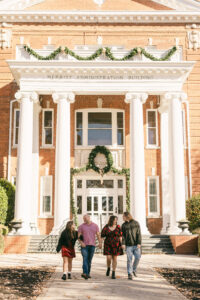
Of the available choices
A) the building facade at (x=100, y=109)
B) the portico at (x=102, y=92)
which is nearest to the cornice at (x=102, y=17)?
the building facade at (x=100, y=109)

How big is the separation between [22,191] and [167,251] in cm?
732

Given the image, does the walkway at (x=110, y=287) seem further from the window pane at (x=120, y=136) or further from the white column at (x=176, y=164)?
the window pane at (x=120, y=136)

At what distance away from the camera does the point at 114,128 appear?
21.8 metres

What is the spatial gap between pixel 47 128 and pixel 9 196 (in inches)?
191

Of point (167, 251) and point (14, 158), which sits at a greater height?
point (14, 158)

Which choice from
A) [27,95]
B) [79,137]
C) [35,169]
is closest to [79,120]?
[79,137]

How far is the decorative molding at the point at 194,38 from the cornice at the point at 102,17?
1.94 ft

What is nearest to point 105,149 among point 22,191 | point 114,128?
point 114,128

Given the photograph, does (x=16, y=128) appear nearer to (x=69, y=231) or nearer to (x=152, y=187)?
(x=152, y=187)

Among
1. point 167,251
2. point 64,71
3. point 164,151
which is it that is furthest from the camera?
point 164,151

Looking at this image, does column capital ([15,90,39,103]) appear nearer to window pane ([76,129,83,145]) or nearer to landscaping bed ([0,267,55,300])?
window pane ([76,129,83,145])

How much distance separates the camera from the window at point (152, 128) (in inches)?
856

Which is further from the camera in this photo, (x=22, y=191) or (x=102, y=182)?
(x=102, y=182)

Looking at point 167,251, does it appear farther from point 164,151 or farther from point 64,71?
point 64,71
